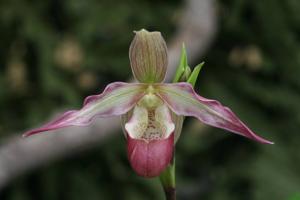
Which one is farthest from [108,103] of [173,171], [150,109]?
[173,171]

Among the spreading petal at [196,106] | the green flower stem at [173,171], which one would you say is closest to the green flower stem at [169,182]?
the green flower stem at [173,171]

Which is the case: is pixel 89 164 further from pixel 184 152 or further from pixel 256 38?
pixel 256 38

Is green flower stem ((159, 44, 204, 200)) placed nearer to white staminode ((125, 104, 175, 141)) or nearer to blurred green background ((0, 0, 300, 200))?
→ white staminode ((125, 104, 175, 141))

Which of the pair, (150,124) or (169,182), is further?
(150,124)

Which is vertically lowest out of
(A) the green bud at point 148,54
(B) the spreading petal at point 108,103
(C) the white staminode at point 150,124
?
(C) the white staminode at point 150,124

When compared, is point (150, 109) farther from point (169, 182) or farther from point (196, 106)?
point (169, 182)

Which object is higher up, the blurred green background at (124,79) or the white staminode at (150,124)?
the white staminode at (150,124)

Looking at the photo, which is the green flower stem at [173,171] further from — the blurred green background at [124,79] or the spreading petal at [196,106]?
the blurred green background at [124,79]

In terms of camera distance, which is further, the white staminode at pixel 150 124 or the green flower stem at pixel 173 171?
the white staminode at pixel 150 124
